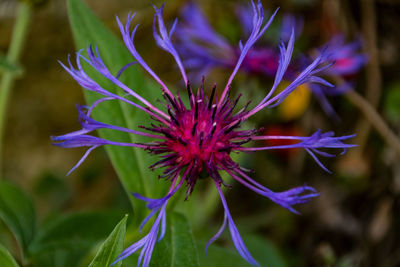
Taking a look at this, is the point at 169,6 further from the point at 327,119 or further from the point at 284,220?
the point at 284,220

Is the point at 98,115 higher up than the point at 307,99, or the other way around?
the point at 98,115

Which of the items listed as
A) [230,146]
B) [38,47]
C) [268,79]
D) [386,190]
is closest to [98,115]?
[230,146]

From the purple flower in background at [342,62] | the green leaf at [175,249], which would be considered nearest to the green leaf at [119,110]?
the green leaf at [175,249]

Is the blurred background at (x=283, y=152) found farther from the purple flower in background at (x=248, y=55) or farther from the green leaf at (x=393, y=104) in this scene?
the purple flower in background at (x=248, y=55)

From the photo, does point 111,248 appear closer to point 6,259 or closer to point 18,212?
point 6,259

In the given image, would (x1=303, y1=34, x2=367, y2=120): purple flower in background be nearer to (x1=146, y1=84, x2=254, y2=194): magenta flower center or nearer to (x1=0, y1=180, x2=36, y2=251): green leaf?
(x1=146, y1=84, x2=254, y2=194): magenta flower center

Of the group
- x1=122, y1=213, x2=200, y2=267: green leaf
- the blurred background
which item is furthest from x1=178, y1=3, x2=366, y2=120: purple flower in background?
x1=122, y1=213, x2=200, y2=267: green leaf

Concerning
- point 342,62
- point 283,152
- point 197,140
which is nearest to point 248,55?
point 342,62
